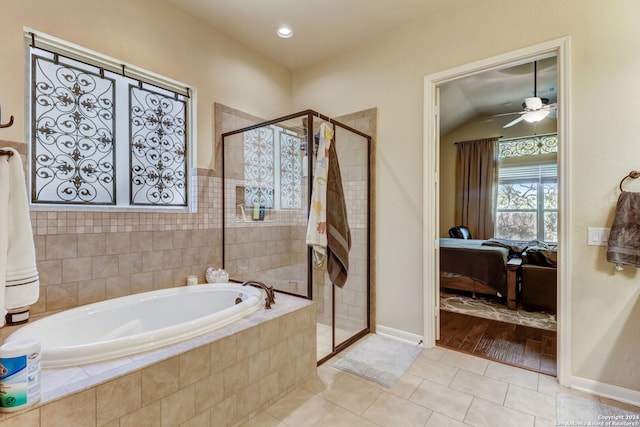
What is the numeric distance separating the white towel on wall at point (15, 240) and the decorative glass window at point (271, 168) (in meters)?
1.73

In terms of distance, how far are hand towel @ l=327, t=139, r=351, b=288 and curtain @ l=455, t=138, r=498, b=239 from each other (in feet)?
16.6

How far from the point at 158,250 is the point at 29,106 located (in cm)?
120

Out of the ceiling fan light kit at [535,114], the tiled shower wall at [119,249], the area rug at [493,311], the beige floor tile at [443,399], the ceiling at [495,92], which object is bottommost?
the beige floor tile at [443,399]

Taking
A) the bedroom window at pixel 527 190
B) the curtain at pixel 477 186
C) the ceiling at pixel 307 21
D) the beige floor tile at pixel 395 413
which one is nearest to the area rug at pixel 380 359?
the beige floor tile at pixel 395 413

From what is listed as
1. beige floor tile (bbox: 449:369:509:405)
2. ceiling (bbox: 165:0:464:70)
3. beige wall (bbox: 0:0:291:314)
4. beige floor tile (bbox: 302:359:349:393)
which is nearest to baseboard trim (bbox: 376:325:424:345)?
beige floor tile (bbox: 449:369:509:405)

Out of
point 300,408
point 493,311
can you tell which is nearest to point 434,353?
point 300,408

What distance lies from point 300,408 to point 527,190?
630 cm

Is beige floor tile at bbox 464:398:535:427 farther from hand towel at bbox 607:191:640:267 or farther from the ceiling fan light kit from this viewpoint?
the ceiling fan light kit

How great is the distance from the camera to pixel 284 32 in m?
2.78

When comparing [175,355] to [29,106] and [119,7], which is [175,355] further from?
[119,7]

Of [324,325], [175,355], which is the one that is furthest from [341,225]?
[175,355]

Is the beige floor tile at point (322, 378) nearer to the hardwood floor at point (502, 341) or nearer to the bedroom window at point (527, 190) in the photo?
the hardwood floor at point (502, 341)

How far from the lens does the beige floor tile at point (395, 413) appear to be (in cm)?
169

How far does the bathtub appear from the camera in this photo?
1.33 m
